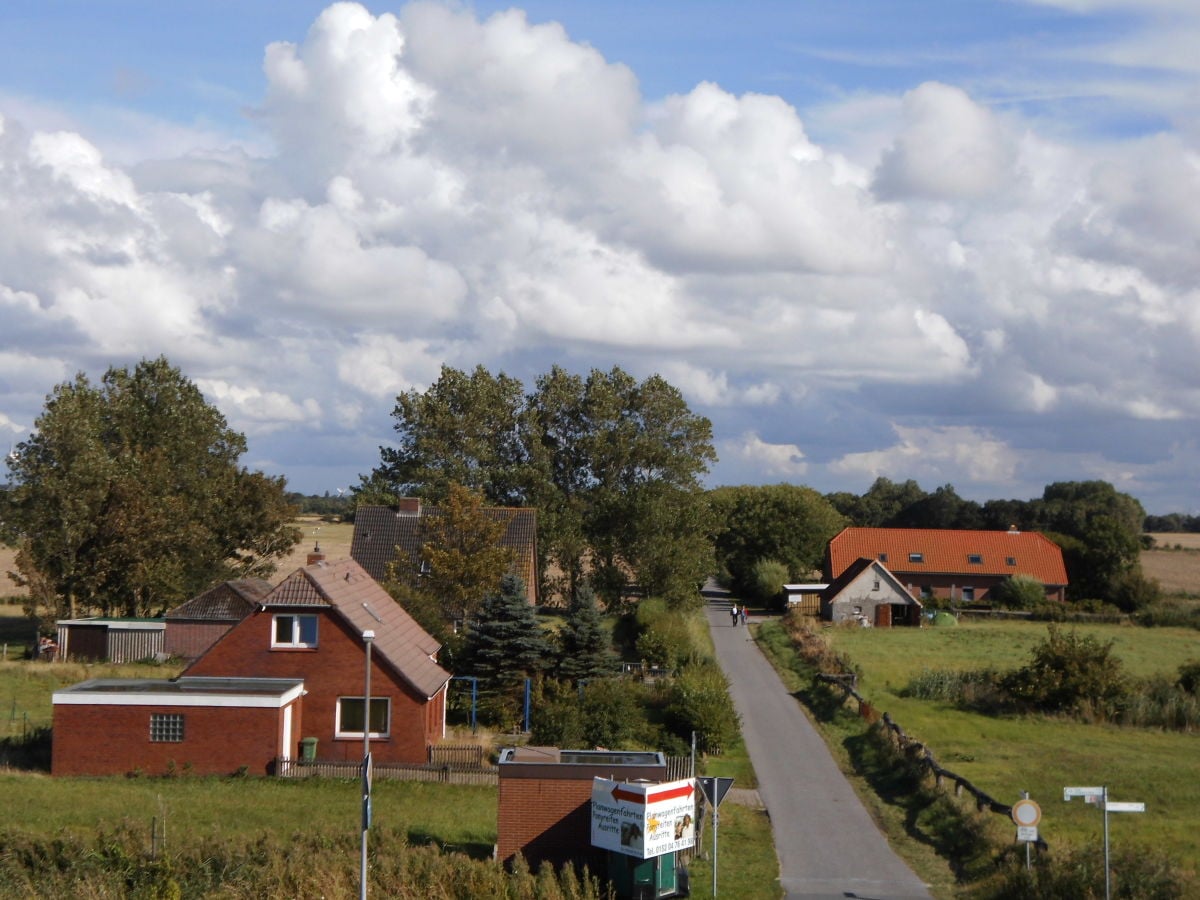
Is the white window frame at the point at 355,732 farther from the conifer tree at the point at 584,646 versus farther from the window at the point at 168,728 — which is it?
the conifer tree at the point at 584,646

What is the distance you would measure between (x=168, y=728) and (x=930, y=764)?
18.6 meters

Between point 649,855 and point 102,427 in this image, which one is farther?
point 102,427

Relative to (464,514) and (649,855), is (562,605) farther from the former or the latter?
(649,855)

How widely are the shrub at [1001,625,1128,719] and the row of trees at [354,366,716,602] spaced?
28.1 m

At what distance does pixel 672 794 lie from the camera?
20.7 m

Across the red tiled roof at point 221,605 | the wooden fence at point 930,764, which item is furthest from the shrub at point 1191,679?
the red tiled roof at point 221,605

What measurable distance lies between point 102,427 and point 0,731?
2691 cm

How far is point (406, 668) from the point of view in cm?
3234

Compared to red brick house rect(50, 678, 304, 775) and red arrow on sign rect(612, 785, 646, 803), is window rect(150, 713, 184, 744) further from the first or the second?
red arrow on sign rect(612, 785, 646, 803)

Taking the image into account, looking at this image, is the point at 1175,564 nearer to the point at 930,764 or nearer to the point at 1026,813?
the point at 930,764

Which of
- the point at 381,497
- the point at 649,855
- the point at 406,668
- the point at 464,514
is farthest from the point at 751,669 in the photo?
the point at 649,855

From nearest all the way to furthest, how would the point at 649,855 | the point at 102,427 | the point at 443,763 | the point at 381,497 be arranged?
1. the point at 649,855
2. the point at 443,763
3. the point at 102,427
4. the point at 381,497

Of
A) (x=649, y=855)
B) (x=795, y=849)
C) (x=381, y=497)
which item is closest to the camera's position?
(x=649, y=855)

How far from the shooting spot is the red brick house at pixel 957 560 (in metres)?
81.8
